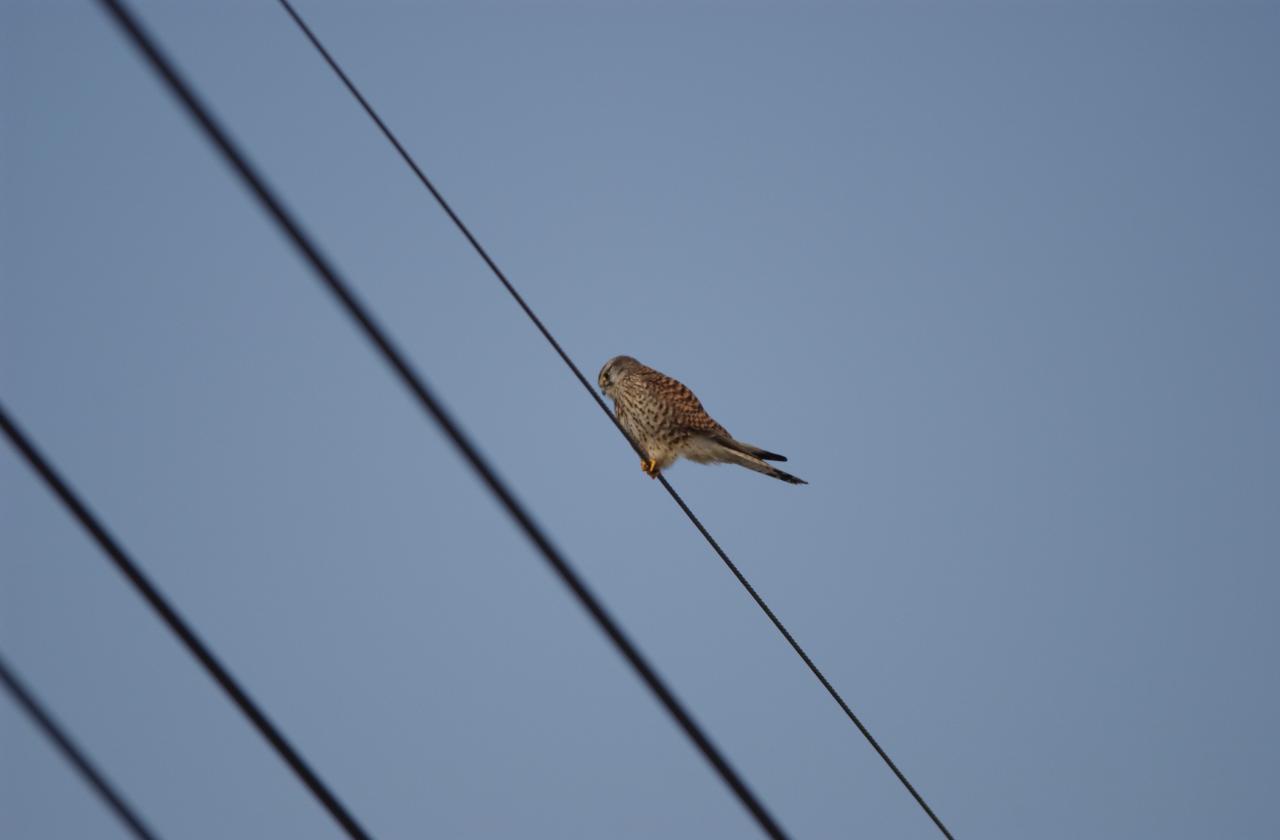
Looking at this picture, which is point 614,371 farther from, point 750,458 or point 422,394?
point 422,394

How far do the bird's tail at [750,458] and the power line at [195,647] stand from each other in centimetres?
513

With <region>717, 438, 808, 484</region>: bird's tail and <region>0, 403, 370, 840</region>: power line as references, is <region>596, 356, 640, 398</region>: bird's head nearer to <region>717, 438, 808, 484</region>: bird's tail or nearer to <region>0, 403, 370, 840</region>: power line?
<region>717, 438, 808, 484</region>: bird's tail

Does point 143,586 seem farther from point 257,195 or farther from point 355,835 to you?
point 257,195

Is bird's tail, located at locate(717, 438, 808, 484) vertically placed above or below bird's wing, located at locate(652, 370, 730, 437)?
below

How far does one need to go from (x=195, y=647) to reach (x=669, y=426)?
21.2ft

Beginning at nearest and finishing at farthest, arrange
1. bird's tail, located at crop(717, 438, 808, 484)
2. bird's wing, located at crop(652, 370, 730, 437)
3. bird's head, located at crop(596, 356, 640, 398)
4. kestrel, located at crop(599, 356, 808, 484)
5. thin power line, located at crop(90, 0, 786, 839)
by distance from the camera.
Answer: thin power line, located at crop(90, 0, 786, 839), bird's tail, located at crop(717, 438, 808, 484), kestrel, located at crop(599, 356, 808, 484), bird's wing, located at crop(652, 370, 730, 437), bird's head, located at crop(596, 356, 640, 398)

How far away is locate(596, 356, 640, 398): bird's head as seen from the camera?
952 cm

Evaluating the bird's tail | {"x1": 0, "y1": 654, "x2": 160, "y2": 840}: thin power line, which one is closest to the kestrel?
the bird's tail

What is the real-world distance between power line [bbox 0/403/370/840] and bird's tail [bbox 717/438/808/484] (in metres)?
5.13

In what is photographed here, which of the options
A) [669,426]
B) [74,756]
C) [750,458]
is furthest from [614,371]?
[74,756]

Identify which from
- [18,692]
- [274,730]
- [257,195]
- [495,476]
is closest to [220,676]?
[274,730]

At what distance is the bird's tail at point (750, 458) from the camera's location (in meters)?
7.35

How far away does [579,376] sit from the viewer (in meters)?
4.07

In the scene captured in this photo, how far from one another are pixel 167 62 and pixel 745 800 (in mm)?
1270
